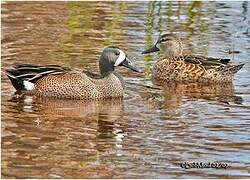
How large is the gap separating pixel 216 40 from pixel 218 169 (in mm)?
6502

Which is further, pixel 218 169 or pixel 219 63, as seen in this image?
pixel 219 63

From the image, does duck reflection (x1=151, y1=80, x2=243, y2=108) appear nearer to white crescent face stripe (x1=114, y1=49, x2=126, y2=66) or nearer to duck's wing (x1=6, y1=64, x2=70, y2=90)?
white crescent face stripe (x1=114, y1=49, x2=126, y2=66)

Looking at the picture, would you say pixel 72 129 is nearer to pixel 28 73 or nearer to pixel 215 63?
pixel 28 73

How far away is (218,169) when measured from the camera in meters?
8.05

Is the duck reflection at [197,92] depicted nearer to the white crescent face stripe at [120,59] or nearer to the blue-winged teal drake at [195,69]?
the blue-winged teal drake at [195,69]

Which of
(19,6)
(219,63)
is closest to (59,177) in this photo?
(219,63)

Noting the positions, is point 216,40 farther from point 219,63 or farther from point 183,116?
point 183,116

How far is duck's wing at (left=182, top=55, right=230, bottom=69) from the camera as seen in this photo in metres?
12.6

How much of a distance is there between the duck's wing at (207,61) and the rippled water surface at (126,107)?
0.93 ft

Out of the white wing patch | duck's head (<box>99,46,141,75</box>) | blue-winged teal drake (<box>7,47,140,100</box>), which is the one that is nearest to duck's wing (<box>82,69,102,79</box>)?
blue-winged teal drake (<box>7,47,140,100</box>)

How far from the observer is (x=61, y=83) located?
10.9 meters

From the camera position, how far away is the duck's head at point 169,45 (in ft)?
43.9

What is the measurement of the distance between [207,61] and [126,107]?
2.29 metres

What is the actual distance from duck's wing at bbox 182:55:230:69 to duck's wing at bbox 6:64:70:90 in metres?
2.22
